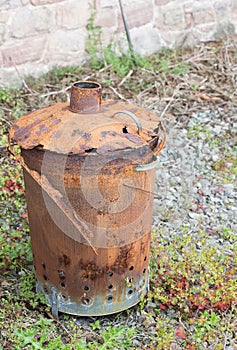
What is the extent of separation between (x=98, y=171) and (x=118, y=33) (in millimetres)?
3135

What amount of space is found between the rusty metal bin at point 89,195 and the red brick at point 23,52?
206cm

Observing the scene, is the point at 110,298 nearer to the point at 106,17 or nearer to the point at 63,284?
the point at 63,284

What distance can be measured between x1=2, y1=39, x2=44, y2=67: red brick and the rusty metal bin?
2.06 metres

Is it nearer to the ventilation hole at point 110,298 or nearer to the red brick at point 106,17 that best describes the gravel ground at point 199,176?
the ventilation hole at point 110,298

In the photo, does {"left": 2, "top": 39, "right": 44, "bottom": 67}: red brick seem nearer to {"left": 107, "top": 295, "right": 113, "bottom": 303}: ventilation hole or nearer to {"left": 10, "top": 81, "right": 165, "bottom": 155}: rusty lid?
{"left": 10, "top": 81, "right": 165, "bottom": 155}: rusty lid

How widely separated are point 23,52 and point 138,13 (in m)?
1.36

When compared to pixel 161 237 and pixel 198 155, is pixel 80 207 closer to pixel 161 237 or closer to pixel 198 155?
pixel 161 237

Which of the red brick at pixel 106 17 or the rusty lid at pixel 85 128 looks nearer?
the rusty lid at pixel 85 128

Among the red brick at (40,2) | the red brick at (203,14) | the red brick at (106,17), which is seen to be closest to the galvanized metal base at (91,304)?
the red brick at (40,2)

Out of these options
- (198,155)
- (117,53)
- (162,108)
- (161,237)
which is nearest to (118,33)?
(117,53)

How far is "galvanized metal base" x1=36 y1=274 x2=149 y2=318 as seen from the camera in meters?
2.63

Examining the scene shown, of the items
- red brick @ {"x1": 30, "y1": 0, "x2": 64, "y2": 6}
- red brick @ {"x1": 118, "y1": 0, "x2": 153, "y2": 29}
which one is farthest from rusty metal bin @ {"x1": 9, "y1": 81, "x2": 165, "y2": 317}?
red brick @ {"x1": 118, "y1": 0, "x2": 153, "y2": 29}

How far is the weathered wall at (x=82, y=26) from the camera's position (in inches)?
172

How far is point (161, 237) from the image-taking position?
3.44 m
